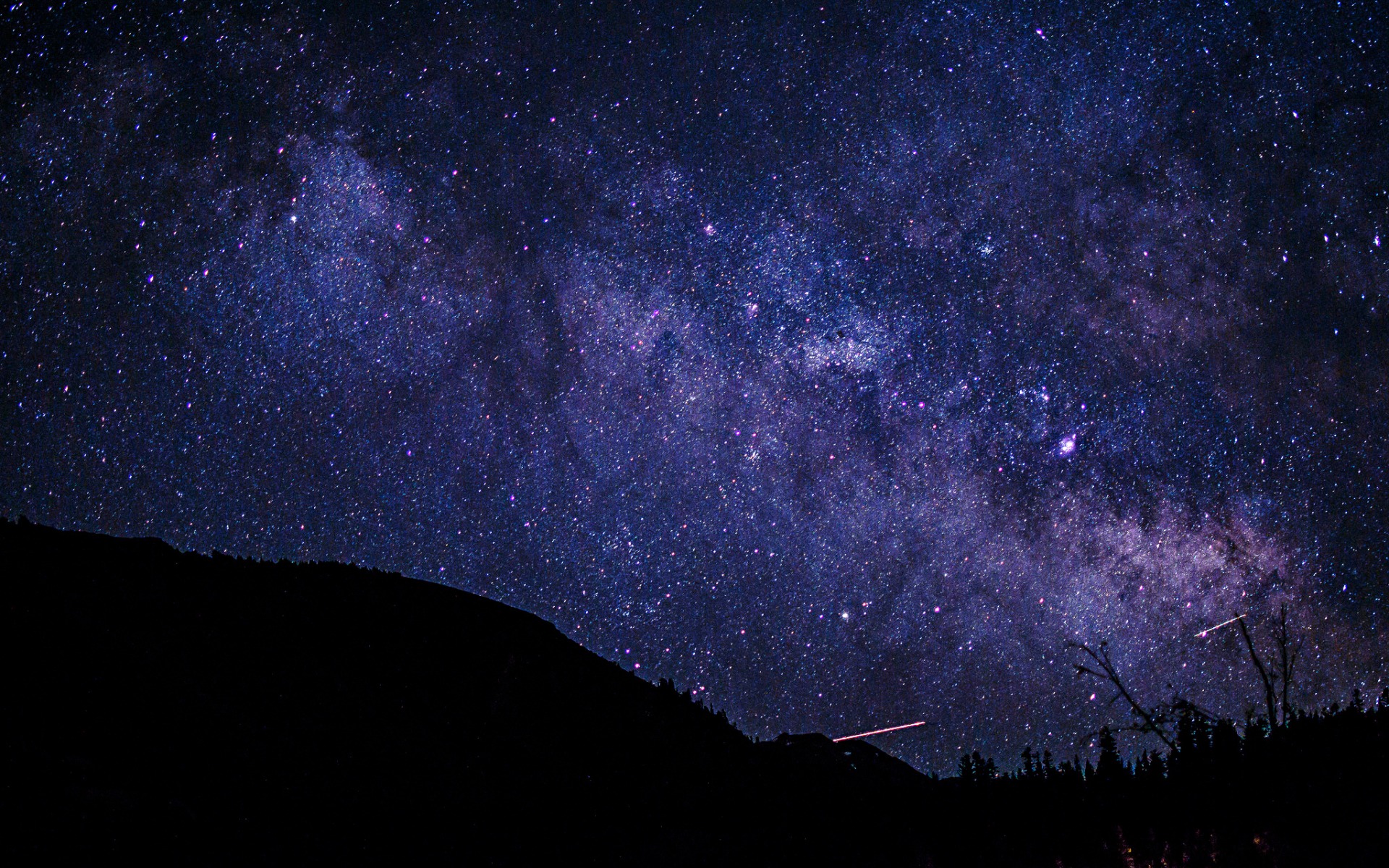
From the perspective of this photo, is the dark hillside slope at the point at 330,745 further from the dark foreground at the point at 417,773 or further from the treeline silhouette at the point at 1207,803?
the treeline silhouette at the point at 1207,803

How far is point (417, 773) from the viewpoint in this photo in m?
13.6

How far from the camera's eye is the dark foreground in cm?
895

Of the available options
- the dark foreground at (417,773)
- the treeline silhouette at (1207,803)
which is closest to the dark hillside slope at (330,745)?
the dark foreground at (417,773)

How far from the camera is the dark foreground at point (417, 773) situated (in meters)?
8.95

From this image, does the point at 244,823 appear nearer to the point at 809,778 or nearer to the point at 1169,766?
the point at 809,778

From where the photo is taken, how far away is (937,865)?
1005 cm

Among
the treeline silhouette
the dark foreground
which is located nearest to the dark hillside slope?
the dark foreground

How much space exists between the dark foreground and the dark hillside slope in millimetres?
56

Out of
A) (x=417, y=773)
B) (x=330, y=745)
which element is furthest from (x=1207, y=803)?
(x=330, y=745)

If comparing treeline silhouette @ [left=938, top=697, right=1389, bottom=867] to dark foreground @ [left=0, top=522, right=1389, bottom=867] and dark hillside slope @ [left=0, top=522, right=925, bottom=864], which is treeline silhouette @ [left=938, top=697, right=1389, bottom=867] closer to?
dark foreground @ [left=0, top=522, right=1389, bottom=867]

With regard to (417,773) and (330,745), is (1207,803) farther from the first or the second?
(330,745)

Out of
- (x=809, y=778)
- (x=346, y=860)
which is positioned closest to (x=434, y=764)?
(x=346, y=860)

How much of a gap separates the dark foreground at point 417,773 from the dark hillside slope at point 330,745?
0.06 meters

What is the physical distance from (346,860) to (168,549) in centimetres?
1349
